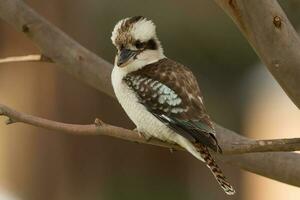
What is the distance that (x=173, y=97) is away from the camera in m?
2.30

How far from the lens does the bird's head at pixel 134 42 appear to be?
2.37m

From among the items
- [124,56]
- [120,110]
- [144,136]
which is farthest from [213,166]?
[120,110]

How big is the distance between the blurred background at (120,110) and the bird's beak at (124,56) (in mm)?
1867

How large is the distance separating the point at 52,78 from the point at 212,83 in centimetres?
119

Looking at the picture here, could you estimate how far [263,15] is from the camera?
1.82 meters

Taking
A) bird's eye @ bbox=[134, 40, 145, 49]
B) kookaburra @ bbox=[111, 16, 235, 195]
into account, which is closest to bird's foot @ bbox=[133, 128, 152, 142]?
kookaburra @ bbox=[111, 16, 235, 195]

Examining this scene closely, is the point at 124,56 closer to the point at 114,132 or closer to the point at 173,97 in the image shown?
the point at 173,97

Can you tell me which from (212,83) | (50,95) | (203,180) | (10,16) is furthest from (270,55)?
(212,83)

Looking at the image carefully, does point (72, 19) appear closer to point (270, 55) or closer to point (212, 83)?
point (212, 83)

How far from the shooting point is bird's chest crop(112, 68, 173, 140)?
2.26m

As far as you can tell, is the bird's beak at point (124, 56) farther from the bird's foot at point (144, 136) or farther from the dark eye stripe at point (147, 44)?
the bird's foot at point (144, 136)

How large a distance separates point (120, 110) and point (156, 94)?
229 centimetres

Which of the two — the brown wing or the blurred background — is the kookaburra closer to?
the brown wing

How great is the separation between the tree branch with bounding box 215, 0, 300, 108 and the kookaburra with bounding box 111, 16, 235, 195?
12.3 inches
